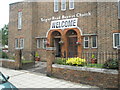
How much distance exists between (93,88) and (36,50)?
11235 millimetres

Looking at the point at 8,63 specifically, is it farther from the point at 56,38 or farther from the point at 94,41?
the point at 94,41

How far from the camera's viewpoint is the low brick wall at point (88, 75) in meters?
6.42

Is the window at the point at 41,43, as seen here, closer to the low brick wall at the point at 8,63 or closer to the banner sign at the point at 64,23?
the banner sign at the point at 64,23

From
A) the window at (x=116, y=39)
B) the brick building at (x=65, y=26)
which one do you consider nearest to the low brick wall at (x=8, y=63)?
the brick building at (x=65, y=26)

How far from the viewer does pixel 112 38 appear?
448 inches

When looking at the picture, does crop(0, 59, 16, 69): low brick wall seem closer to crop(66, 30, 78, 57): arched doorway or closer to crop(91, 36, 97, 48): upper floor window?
crop(66, 30, 78, 57): arched doorway

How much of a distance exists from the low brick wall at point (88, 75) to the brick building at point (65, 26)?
4.98m

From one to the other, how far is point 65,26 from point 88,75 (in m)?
8.12

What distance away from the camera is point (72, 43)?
14.4m

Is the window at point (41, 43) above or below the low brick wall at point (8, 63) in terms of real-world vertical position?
above

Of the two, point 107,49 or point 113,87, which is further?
point 107,49

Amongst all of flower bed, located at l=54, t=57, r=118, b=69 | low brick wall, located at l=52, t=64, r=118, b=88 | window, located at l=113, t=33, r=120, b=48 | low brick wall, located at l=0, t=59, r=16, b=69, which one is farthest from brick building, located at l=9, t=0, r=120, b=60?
low brick wall, located at l=52, t=64, r=118, b=88

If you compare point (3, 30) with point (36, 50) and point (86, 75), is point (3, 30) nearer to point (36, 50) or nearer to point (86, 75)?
point (36, 50)

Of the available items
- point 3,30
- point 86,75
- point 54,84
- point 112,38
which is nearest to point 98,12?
point 112,38
